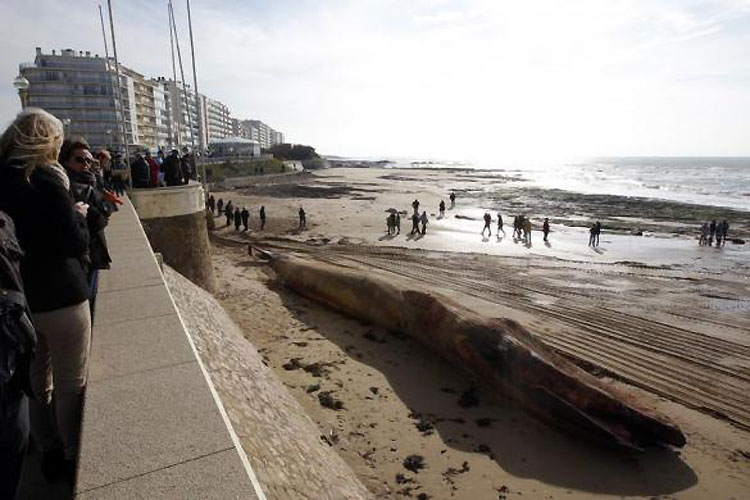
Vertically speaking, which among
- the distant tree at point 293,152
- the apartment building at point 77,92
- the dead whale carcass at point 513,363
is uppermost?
the apartment building at point 77,92

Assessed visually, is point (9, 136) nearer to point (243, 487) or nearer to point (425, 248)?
point (243, 487)

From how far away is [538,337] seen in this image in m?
11.4

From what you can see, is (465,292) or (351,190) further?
(351,190)

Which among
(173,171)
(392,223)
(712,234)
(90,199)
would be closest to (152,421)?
(90,199)

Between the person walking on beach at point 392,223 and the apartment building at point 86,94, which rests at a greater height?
the apartment building at point 86,94

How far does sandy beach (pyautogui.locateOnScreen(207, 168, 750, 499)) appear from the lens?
6777 mm

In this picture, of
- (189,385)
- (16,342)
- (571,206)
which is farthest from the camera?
(571,206)

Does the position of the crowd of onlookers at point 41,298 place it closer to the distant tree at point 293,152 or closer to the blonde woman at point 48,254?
the blonde woman at point 48,254

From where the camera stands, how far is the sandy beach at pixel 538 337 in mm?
6777

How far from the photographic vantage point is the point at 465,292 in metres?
15.6

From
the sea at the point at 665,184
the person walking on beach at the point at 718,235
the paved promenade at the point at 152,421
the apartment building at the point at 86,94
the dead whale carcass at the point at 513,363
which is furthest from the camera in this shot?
the apartment building at the point at 86,94

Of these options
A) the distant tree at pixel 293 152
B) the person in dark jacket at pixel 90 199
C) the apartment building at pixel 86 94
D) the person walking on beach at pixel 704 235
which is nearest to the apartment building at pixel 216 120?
the distant tree at pixel 293 152

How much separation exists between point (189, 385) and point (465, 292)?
13.1m

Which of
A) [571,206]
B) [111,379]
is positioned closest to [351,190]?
[571,206]
